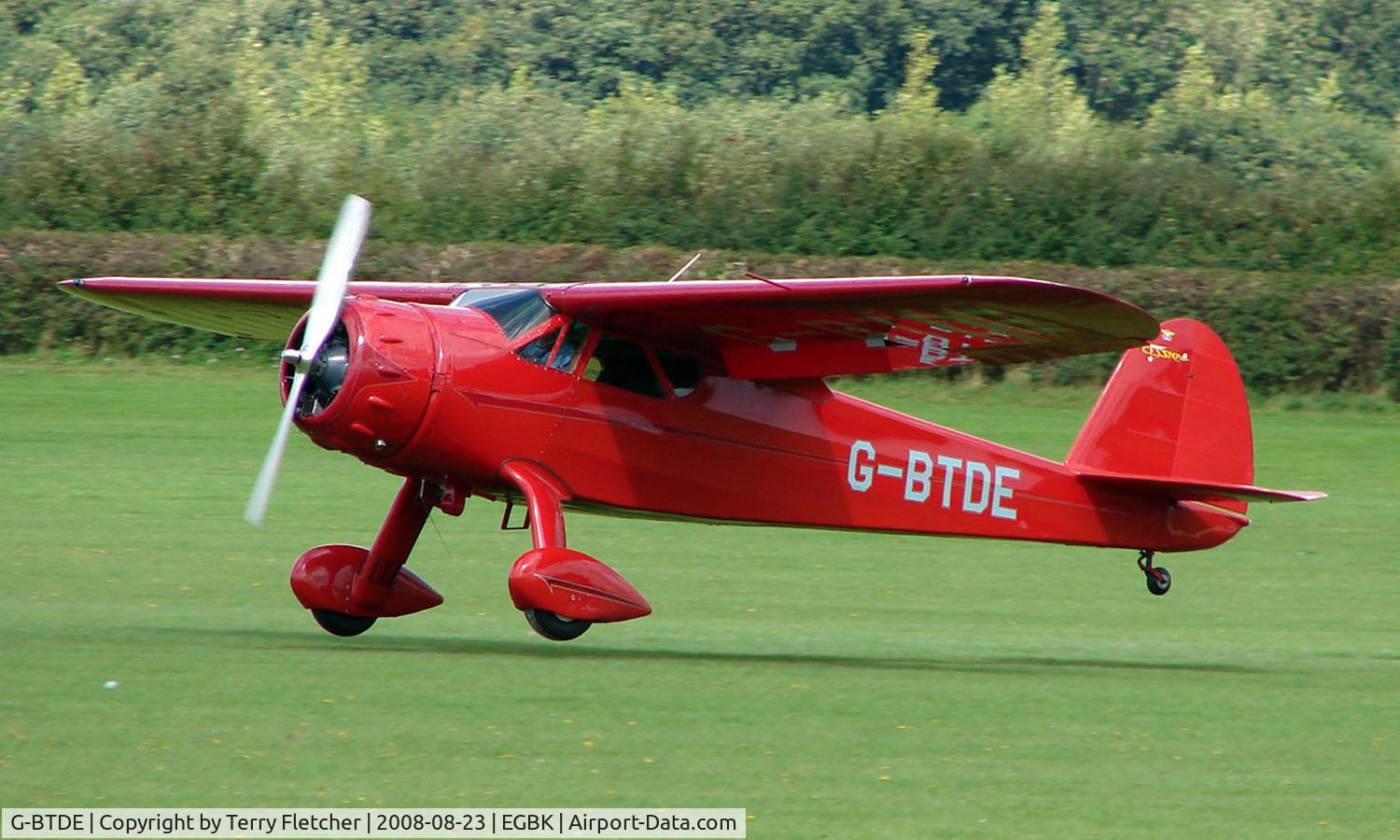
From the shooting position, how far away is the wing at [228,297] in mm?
Answer: 13477

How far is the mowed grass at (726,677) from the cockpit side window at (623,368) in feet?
5.65

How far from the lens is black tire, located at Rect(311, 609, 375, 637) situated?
1213cm

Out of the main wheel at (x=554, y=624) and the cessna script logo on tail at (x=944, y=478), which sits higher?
the cessna script logo on tail at (x=944, y=478)

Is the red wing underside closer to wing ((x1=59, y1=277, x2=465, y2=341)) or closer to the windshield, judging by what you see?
the windshield

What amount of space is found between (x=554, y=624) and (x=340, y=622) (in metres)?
1.78

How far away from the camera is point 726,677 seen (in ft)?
35.3

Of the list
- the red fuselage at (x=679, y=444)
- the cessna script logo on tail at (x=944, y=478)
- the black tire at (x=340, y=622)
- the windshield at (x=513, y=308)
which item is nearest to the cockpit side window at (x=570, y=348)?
the red fuselage at (x=679, y=444)

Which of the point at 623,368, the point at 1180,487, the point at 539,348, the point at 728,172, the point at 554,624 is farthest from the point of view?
the point at 728,172

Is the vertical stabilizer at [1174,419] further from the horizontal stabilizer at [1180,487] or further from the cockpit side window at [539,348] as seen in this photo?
the cockpit side window at [539,348]

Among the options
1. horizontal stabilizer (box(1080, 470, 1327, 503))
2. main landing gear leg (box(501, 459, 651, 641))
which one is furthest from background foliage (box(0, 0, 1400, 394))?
main landing gear leg (box(501, 459, 651, 641))

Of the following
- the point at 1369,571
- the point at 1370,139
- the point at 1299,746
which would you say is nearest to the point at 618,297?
the point at 1299,746

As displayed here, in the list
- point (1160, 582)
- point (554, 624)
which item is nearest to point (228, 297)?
point (554, 624)

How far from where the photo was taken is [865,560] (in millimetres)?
17906
